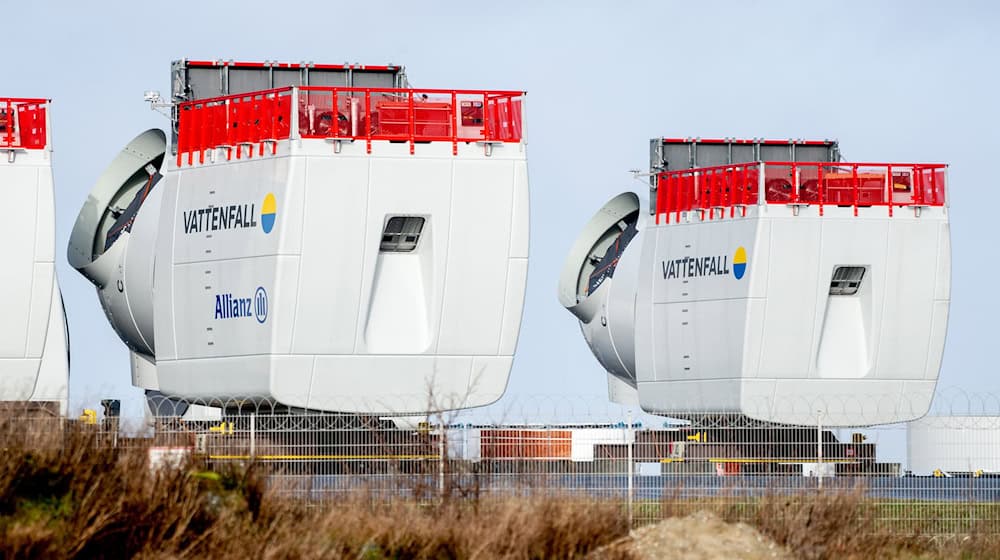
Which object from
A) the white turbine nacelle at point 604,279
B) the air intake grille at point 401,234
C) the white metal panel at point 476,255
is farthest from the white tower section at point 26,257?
the white turbine nacelle at point 604,279

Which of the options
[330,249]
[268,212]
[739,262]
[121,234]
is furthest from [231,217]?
[739,262]

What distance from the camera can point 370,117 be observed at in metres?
31.8

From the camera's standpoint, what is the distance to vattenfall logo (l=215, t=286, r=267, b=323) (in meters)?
31.7

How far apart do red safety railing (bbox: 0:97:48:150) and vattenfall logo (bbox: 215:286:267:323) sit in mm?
4183

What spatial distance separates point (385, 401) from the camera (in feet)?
106

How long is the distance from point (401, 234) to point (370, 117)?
2.10m

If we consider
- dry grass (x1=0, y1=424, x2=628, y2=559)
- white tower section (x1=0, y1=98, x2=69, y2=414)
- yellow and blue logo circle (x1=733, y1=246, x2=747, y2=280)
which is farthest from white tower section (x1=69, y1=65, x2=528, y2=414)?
dry grass (x1=0, y1=424, x2=628, y2=559)

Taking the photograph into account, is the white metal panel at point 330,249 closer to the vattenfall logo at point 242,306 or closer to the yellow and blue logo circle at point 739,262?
the vattenfall logo at point 242,306

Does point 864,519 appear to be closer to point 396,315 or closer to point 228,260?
point 396,315


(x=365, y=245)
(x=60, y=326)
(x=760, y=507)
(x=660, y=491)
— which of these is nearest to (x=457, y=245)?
(x=365, y=245)

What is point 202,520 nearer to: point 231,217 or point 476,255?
point 476,255

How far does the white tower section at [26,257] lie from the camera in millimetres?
32188

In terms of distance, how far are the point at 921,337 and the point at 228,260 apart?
1474 centimetres

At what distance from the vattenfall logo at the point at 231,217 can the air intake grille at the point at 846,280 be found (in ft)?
40.5
